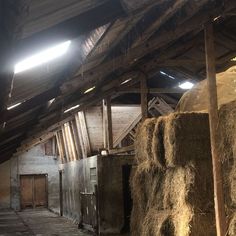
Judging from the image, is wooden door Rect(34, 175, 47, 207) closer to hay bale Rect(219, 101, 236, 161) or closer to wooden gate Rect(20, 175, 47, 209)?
wooden gate Rect(20, 175, 47, 209)

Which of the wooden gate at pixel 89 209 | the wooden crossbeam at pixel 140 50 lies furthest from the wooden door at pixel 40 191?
the wooden crossbeam at pixel 140 50

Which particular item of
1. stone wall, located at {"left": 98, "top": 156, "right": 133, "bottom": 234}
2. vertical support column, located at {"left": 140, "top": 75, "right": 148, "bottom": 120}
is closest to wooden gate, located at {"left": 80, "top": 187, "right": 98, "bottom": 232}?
stone wall, located at {"left": 98, "top": 156, "right": 133, "bottom": 234}

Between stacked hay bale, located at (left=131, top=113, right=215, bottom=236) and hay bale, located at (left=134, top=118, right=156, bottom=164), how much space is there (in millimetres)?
23

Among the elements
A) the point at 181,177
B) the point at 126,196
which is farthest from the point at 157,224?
the point at 126,196

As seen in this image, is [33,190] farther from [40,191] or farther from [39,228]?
[39,228]

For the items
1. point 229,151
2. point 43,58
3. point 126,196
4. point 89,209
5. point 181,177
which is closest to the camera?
point 43,58

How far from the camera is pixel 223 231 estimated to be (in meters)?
4.16

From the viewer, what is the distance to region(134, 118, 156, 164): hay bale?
5301mm

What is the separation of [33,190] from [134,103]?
8417 millimetres

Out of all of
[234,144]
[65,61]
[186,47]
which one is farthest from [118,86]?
[65,61]

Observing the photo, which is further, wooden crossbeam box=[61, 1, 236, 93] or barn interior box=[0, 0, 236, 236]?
wooden crossbeam box=[61, 1, 236, 93]

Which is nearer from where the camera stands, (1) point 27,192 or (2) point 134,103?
(2) point 134,103

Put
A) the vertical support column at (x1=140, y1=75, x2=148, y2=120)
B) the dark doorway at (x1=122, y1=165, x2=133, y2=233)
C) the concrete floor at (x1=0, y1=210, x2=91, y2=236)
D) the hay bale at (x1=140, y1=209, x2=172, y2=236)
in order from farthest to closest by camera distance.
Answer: the concrete floor at (x1=0, y1=210, x2=91, y2=236) < the dark doorway at (x1=122, y1=165, x2=133, y2=233) < the vertical support column at (x1=140, y1=75, x2=148, y2=120) < the hay bale at (x1=140, y1=209, x2=172, y2=236)

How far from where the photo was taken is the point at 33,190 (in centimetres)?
1761
